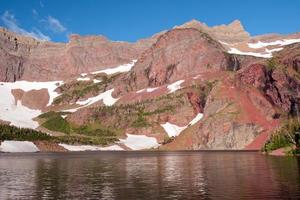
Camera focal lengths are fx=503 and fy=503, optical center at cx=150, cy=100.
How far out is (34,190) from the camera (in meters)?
60.0

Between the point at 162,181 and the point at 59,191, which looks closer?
the point at 59,191

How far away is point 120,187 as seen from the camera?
2477 inches

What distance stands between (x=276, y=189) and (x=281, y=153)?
102971 mm

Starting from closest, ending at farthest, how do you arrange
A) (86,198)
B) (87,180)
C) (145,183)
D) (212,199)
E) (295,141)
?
(212,199)
(86,198)
(145,183)
(87,180)
(295,141)

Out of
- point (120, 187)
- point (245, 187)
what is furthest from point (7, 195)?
point (245, 187)

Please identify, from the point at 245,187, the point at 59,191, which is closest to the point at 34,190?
the point at 59,191

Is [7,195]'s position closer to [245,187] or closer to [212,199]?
[212,199]

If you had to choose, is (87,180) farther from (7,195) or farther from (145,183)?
(7,195)

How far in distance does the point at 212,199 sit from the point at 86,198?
13105 mm

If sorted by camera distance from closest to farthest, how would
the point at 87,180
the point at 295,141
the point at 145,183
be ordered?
1. the point at 145,183
2. the point at 87,180
3. the point at 295,141

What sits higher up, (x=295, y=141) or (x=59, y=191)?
(x=295, y=141)

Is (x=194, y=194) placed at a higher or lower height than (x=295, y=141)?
lower

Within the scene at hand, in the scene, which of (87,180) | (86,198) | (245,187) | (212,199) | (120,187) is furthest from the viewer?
(87,180)

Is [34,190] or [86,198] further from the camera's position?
[34,190]
